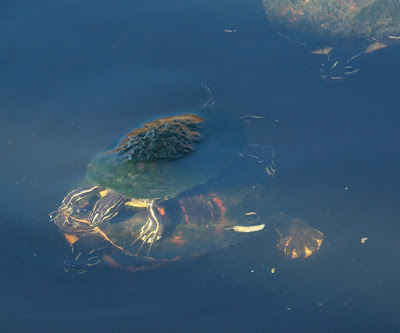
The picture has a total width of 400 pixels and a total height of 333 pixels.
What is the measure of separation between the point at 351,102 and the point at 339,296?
1881mm

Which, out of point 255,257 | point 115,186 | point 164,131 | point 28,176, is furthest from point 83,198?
point 255,257

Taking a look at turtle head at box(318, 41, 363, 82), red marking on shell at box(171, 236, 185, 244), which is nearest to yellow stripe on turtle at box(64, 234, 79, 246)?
red marking on shell at box(171, 236, 185, 244)

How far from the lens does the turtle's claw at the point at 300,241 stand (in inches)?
126

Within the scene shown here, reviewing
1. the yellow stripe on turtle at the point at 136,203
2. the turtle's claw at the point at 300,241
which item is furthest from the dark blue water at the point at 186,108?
the yellow stripe on turtle at the point at 136,203

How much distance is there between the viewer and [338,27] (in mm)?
4574

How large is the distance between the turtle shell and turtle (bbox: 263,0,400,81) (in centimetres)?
149

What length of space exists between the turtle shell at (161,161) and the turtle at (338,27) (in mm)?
1488

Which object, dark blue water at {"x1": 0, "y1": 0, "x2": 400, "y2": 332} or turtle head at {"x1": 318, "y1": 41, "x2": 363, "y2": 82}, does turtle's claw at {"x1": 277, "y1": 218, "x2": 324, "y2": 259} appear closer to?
dark blue water at {"x1": 0, "y1": 0, "x2": 400, "y2": 332}

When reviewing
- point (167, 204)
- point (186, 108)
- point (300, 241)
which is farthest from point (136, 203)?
point (300, 241)

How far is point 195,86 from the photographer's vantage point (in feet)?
13.5

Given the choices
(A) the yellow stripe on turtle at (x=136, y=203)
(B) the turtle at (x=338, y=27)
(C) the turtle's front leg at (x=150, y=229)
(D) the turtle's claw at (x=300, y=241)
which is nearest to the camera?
(D) the turtle's claw at (x=300, y=241)

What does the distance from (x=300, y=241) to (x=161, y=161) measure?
1.32m

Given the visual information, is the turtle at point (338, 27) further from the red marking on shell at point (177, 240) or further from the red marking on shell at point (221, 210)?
the red marking on shell at point (177, 240)

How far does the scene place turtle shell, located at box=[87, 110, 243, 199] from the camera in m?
3.51
